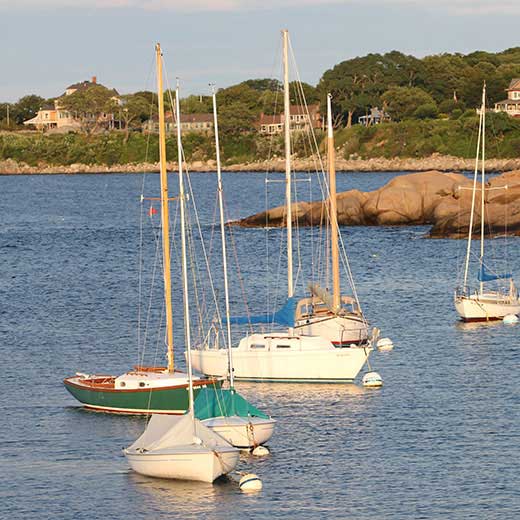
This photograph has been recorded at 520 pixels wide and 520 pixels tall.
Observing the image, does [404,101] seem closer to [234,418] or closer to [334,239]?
[334,239]

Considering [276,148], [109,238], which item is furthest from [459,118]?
[109,238]

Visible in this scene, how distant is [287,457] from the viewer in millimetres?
31000

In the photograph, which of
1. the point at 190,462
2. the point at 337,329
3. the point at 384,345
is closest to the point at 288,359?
the point at 337,329

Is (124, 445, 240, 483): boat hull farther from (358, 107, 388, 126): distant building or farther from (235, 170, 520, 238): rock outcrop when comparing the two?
(358, 107, 388, 126): distant building

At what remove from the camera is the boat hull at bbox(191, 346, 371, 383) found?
37500 mm

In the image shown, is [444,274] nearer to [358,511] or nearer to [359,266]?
[359,266]

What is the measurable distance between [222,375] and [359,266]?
104ft

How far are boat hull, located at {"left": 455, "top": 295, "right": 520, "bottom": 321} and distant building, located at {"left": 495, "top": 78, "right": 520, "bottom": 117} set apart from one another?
13670cm

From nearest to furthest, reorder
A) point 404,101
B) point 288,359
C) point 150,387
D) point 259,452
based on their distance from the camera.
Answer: point 259,452
point 150,387
point 288,359
point 404,101

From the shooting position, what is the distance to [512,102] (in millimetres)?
184500

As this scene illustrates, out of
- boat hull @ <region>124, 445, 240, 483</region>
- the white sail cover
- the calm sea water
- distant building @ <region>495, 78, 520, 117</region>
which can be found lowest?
the calm sea water

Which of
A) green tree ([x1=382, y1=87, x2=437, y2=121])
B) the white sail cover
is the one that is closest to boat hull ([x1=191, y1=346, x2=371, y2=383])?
the white sail cover

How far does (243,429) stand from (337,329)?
11.8 m

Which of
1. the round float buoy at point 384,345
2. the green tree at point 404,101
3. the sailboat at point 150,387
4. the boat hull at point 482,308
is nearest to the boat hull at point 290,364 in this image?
the sailboat at point 150,387
